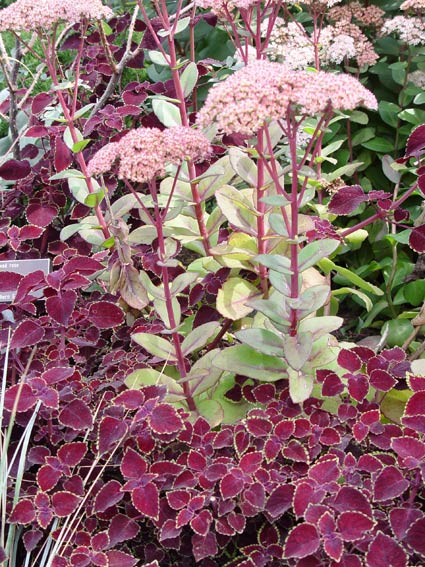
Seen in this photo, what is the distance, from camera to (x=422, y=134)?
1.42 m

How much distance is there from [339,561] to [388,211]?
33.8 inches

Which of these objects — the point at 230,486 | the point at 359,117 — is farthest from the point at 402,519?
the point at 359,117

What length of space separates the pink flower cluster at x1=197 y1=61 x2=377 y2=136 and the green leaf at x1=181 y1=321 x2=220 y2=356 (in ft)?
1.41

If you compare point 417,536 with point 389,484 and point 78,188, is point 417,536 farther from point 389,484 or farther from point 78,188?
point 78,188

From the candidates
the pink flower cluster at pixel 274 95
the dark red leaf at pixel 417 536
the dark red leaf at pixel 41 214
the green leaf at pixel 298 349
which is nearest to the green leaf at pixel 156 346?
the green leaf at pixel 298 349

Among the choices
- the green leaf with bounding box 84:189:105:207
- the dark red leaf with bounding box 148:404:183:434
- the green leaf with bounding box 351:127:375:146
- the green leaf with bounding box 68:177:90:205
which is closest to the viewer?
the dark red leaf with bounding box 148:404:183:434

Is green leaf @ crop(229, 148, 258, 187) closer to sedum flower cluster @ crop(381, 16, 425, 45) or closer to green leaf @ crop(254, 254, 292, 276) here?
green leaf @ crop(254, 254, 292, 276)

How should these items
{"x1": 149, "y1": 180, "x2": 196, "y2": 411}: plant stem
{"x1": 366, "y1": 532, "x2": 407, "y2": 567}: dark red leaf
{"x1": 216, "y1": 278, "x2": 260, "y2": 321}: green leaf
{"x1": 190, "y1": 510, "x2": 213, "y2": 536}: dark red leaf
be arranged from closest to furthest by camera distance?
{"x1": 366, "y1": 532, "x2": 407, "y2": 567}: dark red leaf < {"x1": 190, "y1": 510, "x2": 213, "y2": 536}: dark red leaf < {"x1": 149, "y1": 180, "x2": 196, "y2": 411}: plant stem < {"x1": 216, "y1": 278, "x2": 260, "y2": 321}: green leaf

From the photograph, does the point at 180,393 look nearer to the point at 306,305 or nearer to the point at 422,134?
the point at 306,305

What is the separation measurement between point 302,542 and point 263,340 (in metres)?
0.45

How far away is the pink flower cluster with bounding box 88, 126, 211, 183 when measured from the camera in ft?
3.85

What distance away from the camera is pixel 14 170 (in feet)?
6.73

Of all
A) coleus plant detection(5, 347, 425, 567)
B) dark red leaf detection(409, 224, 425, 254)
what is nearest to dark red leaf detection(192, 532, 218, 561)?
coleus plant detection(5, 347, 425, 567)

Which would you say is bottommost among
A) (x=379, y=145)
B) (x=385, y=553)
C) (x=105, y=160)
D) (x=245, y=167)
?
(x=379, y=145)
